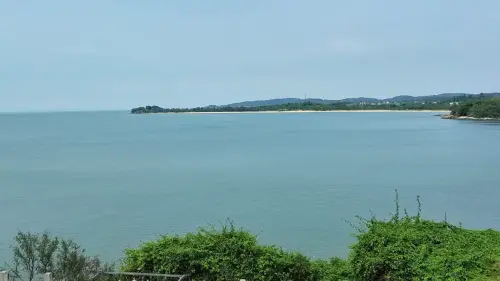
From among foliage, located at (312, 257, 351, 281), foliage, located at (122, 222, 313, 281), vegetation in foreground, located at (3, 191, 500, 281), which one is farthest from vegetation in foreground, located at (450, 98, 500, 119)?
foliage, located at (122, 222, 313, 281)

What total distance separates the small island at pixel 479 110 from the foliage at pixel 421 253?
10347 centimetres

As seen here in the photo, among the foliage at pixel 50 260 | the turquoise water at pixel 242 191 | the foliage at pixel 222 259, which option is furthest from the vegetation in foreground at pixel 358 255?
the turquoise water at pixel 242 191

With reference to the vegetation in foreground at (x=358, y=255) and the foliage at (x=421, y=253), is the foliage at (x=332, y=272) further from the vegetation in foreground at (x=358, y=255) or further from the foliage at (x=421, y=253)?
the foliage at (x=421, y=253)

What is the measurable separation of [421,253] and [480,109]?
4224 inches

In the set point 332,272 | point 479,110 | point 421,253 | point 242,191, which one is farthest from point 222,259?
point 479,110

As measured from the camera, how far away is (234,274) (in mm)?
6727

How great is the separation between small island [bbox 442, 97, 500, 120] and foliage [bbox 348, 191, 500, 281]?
4074 inches

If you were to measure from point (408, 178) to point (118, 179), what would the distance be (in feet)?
58.3

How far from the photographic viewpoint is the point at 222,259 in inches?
267

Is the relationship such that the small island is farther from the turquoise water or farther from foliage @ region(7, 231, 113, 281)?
foliage @ region(7, 231, 113, 281)

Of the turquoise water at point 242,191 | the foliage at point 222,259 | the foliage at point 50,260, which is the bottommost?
the turquoise water at point 242,191

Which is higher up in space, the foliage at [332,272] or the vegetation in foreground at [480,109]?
the foliage at [332,272]

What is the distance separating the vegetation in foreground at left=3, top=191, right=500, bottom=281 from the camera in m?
6.20

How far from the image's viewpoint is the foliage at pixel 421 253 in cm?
595
